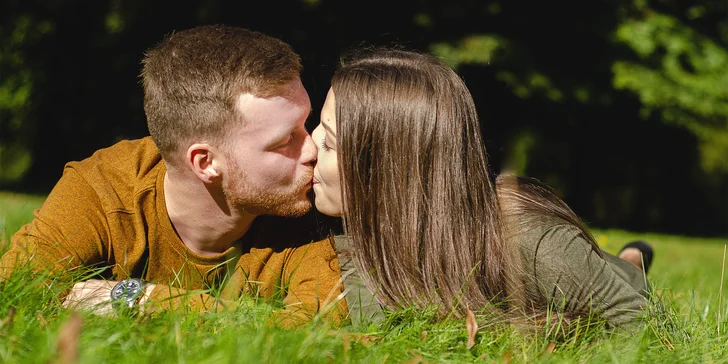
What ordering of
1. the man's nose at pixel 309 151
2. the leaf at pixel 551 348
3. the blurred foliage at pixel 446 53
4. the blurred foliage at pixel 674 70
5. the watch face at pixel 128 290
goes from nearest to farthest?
1. the leaf at pixel 551 348
2. the watch face at pixel 128 290
3. the man's nose at pixel 309 151
4. the blurred foliage at pixel 446 53
5. the blurred foliage at pixel 674 70

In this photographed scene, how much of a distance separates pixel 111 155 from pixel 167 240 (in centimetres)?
51

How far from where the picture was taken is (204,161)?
10.8 ft

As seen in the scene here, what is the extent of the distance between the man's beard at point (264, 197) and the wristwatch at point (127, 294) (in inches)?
24.0

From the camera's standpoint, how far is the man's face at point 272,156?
3.23m

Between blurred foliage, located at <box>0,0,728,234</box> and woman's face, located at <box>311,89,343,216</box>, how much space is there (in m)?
7.71

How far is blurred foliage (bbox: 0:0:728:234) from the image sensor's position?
1196 cm

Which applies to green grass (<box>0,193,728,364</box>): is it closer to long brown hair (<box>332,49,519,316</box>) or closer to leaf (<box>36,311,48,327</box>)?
leaf (<box>36,311,48,327</box>)

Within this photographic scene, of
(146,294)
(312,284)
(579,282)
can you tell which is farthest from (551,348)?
(146,294)

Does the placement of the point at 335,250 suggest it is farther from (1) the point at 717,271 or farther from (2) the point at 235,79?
(1) the point at 717,271

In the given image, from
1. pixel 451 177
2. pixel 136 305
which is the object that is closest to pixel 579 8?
pixel 451 177

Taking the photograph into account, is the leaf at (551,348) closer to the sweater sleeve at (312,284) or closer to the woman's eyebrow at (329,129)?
the sweater sleeve at (312,284)

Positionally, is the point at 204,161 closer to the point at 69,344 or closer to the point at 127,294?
the point at 127,294

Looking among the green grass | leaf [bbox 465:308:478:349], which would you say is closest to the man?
the green grass

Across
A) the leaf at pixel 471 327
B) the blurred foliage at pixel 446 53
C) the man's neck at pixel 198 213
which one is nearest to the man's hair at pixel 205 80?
the man's neck at pixel 198 213
